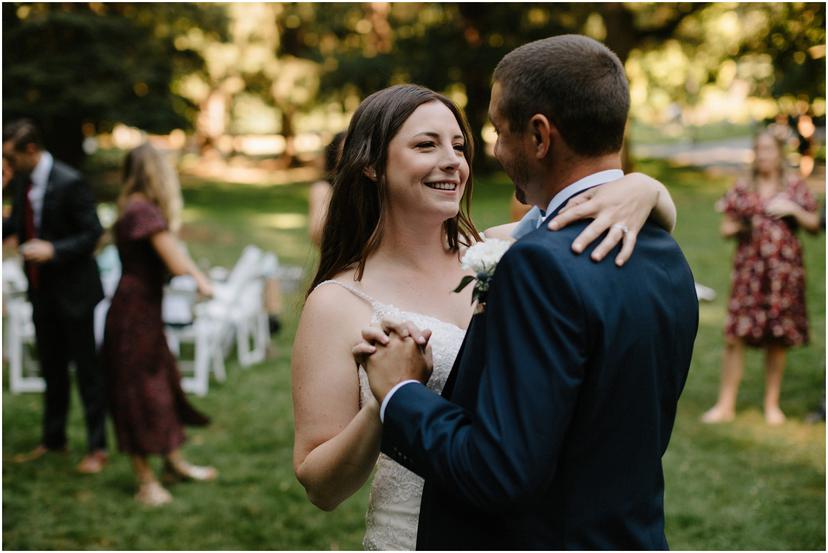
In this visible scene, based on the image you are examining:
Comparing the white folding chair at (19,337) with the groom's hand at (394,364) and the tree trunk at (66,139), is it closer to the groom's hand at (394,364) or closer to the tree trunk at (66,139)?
the groom's hand at (394,364)

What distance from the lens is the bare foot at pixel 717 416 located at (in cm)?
714

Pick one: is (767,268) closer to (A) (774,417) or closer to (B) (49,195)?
(A) (774,417)

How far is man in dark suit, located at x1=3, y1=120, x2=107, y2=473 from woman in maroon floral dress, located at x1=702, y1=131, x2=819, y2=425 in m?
4.82

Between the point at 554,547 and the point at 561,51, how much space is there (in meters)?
1.01

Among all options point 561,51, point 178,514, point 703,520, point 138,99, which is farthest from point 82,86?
point 561,51

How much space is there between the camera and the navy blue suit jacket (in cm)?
162

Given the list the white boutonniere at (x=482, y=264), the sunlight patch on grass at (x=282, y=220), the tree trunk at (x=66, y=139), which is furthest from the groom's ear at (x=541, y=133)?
the tree trunk at (x=66, y=139)

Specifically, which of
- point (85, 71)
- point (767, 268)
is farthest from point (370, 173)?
point (85, 71)

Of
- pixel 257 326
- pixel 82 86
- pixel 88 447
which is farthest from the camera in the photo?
pixel 82 86

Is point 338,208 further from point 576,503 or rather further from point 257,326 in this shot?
point 257,326

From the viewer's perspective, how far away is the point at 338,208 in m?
2.81

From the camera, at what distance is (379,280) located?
8.87 feet

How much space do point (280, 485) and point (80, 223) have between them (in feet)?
7.68

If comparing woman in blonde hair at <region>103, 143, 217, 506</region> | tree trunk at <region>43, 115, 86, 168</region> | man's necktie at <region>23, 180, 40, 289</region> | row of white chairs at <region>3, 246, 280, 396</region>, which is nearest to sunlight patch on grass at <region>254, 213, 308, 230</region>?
tree trunk at <region>43, 115, 86, 168</region>
